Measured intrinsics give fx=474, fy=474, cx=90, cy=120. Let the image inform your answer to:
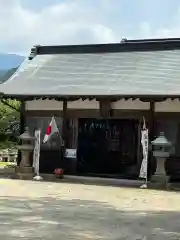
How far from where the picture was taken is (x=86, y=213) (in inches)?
357

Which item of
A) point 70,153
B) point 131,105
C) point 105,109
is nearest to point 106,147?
point 70,153

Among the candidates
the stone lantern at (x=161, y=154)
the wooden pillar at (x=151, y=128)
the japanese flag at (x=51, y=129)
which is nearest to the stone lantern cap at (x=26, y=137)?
the japanese flag at (x=51, y=129)

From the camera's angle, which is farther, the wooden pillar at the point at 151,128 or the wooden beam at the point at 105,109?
the wooden beam at the point at 105,109

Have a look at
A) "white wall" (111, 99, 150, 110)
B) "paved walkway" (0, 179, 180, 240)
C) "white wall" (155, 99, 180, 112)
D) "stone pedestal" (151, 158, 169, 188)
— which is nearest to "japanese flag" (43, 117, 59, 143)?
"white wall" (111, 99, 150, 110)

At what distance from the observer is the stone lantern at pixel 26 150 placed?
51.6 feet

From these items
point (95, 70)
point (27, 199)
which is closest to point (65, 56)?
point (95, 70)

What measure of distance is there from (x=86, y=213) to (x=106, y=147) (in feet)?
25.3

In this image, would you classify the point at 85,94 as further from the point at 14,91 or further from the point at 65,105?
the point at 14,91

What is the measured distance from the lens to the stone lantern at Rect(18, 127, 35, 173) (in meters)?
15.7

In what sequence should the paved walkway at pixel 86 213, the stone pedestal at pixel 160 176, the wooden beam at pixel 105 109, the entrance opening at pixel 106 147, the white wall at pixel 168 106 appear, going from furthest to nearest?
the entrance opening at pixel 106 147, the wooden beam at pixel 105 109, the white wall at pixel 168 106, the stone pedestal at pixel 160 176, the paved walkway at pixel 86 213

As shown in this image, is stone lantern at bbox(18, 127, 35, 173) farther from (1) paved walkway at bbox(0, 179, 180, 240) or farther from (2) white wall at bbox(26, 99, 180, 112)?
(1) paved walkway at bbox(0, 179, 180, 240)

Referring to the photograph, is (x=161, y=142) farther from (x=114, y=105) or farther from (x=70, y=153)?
(x=70, y=153)

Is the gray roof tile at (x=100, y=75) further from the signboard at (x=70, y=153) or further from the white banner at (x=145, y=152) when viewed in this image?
the signboard at (x=70, y=153)

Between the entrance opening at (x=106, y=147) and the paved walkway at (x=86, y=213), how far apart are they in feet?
9.35
